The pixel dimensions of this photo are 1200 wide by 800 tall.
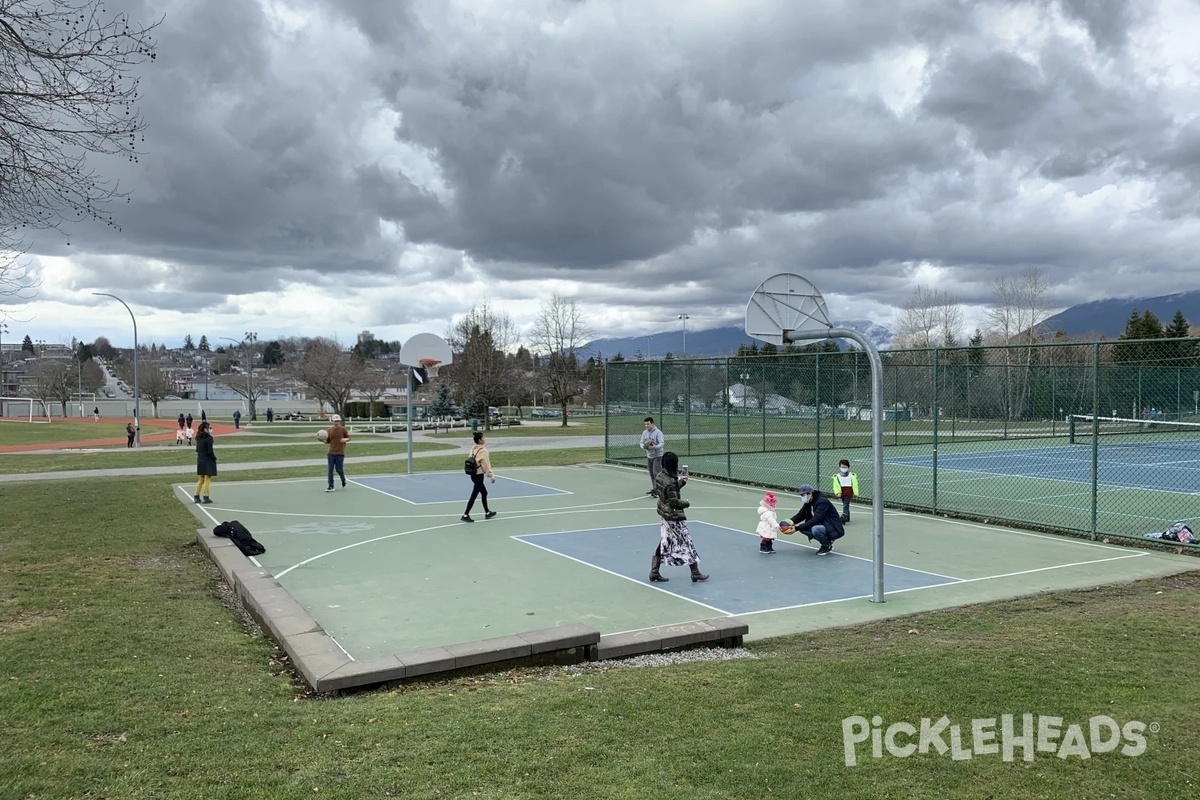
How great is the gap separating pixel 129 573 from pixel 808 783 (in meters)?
Result: 9.37

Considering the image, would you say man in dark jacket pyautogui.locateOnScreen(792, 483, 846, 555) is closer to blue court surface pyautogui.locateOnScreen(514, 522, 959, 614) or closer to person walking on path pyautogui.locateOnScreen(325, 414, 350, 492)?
blue court surface pyautogui.locateOnScreen(514, 522, 959, 614)

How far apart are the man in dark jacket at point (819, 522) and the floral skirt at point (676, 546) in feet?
9.12

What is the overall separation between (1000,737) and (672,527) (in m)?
5.53

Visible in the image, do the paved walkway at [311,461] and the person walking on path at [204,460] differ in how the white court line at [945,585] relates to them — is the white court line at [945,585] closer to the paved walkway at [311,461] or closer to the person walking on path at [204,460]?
the person walking on path at [204,460]

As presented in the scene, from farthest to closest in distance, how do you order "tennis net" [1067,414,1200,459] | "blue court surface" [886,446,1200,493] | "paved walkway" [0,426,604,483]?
"tennis net" [1067,414,1200,459], "paved walkway" [0,426,604,483], "blue court surface" [886,446,1200,493]

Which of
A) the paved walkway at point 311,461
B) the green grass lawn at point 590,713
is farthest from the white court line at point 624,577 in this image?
the paved walkway at point 311,461

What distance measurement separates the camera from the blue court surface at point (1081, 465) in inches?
840

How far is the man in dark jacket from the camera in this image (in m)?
12.4

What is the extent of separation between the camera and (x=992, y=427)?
101 ft

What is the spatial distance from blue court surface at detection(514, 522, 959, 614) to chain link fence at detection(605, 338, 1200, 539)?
4792 mm

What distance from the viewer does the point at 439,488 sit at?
21.2 m

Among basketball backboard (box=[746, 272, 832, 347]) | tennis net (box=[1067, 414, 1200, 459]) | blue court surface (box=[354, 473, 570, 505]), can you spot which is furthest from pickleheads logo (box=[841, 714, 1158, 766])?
tennis net (box=[1067, 414, 1200, 459])

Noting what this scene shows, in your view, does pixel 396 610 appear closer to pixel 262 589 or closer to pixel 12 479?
pixel 262 589

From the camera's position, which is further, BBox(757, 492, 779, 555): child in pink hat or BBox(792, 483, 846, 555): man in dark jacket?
BBox(757, 492, 779, 555): child in pink hat
